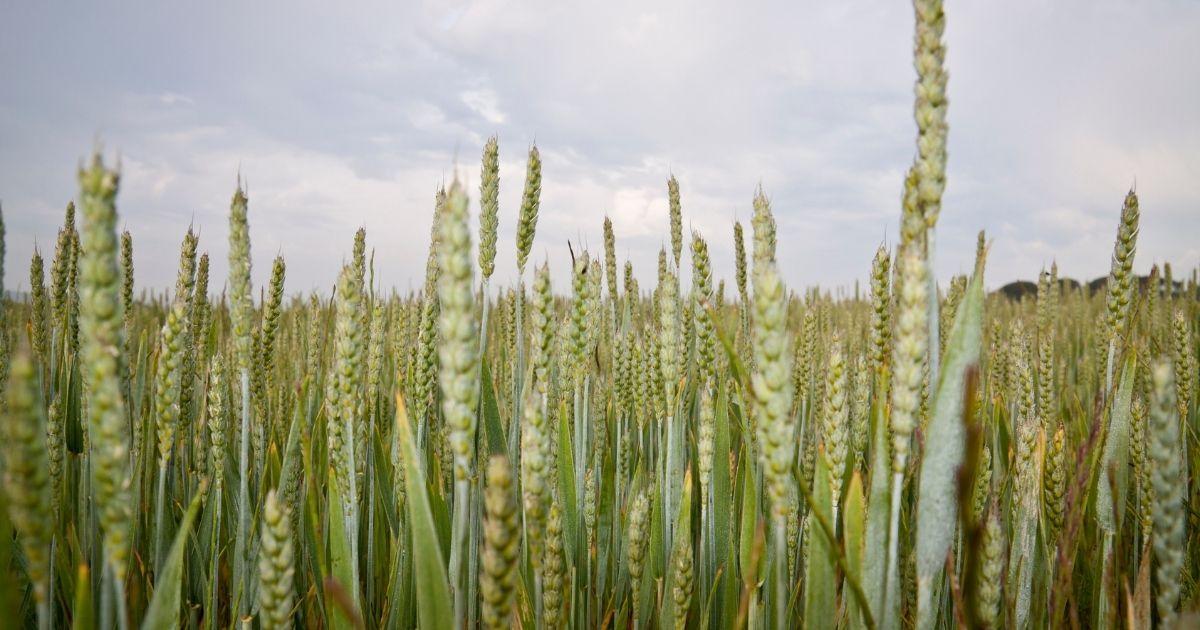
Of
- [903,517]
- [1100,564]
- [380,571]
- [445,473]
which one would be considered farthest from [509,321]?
[1100,564]

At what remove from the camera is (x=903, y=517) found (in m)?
2.04

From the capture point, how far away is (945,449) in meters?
0.99

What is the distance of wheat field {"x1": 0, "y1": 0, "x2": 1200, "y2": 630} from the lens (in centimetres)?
85

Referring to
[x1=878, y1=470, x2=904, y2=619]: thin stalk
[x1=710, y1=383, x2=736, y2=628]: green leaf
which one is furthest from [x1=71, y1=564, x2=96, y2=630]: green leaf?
[x1=710, y1=383, x2=736, y2=628]: green leaf

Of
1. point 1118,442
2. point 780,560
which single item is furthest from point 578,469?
point 1118,442

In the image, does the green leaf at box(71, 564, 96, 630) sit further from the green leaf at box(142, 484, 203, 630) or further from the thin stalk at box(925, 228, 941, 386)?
the thin stalk at box(925, 228, 941, 386)

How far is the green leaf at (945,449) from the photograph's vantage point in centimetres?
97

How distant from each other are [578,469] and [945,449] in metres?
1.00

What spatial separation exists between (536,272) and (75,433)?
176 cm

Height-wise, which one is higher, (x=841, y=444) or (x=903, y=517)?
(x=841, y=444)

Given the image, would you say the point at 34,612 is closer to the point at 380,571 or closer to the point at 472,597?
the point at 380,571

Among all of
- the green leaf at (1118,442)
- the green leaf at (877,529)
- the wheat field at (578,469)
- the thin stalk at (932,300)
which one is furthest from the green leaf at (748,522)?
the green leaf at (1118,442)

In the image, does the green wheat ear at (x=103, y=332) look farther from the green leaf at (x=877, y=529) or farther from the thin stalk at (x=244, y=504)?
the green leaf at (x=877, y=529)

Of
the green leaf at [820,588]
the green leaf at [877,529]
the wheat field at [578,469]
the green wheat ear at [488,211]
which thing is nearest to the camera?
the wheat field at [578,469]
